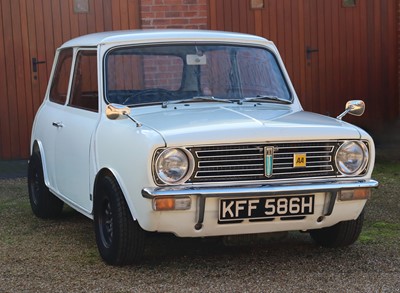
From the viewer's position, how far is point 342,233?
5.78 m

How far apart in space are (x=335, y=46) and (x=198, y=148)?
23.9ft

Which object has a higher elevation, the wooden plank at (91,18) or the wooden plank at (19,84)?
the wooden plank at (91,18)

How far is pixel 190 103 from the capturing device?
5.91 m

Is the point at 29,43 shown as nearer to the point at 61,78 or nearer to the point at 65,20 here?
the point at 65,20

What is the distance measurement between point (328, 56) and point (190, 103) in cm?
635

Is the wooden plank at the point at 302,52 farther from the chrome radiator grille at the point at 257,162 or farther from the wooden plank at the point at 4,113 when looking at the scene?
the chrome radiator grille at the point at 257,162

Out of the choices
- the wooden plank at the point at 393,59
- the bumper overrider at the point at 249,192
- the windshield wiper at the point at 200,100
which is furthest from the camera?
the wooden plank at the point at 393,59

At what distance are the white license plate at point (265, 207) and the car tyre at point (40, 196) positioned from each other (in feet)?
8.11

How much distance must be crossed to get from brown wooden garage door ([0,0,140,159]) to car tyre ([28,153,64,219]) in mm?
3363

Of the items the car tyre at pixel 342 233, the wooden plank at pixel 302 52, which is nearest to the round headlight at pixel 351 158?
the car tyre at pixel 342 233

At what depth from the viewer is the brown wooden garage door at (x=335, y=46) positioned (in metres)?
11.6

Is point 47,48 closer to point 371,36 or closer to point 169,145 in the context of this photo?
point 371,36

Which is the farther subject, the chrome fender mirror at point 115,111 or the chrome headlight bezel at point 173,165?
the chrome fender mirror at point 115,111

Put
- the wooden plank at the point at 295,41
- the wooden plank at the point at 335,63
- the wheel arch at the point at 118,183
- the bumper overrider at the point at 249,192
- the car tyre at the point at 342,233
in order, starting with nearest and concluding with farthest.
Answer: the bumper overrider at the point at 249,192 < the wheel arch at the point at 118,183 < the car tyre at the point at 342,233 < the wooden plank at the point at 295,41 < the wooden plank at the point at 335,63
